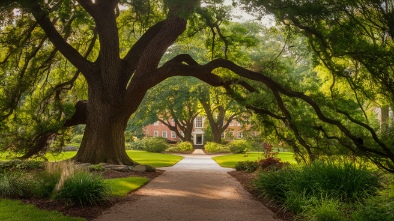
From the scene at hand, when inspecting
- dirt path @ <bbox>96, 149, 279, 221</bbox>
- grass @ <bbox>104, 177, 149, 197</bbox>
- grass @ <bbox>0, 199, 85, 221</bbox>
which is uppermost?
grass @ <bbox>104, 177, 149, 197</bbox>

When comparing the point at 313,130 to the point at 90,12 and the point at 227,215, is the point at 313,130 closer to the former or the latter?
the point at 227,215

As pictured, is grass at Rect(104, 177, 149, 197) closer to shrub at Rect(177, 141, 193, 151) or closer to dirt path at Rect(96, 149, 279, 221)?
dirt path at Rect(96, 149, 279, 221)

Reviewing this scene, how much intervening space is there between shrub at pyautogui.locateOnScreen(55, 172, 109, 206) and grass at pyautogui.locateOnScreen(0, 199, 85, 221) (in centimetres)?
73

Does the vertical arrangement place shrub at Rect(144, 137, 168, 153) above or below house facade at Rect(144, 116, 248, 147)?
below

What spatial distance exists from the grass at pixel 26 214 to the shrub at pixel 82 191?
0.73m

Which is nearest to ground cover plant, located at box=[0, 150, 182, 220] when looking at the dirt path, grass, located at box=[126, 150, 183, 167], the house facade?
the dirt path

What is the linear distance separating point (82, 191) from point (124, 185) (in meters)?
3.37

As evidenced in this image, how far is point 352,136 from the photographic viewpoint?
1114 cm

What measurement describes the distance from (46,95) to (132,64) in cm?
470

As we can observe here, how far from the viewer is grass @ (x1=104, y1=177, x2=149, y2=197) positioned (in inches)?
412

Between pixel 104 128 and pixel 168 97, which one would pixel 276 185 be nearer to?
pixel 104 128

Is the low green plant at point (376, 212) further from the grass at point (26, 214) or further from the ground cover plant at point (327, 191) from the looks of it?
the grass at point (26, 214)

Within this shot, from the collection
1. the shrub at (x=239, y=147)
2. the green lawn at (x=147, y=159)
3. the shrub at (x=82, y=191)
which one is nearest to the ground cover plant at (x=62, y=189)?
the shrub at (x=82, y=191)

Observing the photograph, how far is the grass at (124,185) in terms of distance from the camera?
10.5 m
